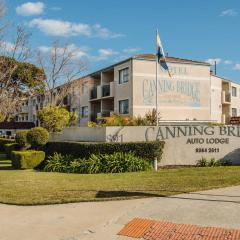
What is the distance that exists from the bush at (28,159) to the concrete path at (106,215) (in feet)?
33.5

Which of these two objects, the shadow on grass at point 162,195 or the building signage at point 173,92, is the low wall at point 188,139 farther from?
the building signage at point 173,92

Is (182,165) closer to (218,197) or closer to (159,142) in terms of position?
(159,142)

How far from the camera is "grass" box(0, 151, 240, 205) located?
36.0 feet

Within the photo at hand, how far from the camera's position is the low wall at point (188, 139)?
64.4 ft

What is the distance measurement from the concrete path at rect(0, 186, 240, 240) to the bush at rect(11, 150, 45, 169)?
10.2m

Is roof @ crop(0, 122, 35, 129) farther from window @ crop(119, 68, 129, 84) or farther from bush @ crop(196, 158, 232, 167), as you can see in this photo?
bush @ crop(196, 158, 232, 167)

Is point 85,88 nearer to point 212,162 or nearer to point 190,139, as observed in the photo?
point 190,139

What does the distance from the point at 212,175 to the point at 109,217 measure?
695 centimetres

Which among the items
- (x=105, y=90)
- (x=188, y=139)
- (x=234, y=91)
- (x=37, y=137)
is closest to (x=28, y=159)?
(x=37, y=137)

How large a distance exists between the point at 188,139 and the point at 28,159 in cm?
767

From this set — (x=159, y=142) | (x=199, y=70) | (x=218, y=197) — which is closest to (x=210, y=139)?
(x=159, y=142)

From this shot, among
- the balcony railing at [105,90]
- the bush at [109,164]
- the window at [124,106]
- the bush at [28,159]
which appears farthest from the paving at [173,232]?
the balcony railing at [105,90]

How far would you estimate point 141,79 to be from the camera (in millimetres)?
36656

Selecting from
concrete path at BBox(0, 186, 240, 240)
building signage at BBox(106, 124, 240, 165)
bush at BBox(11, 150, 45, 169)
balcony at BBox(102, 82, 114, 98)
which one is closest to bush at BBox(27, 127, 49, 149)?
bush at BBox(11, 150, 45, 169)
